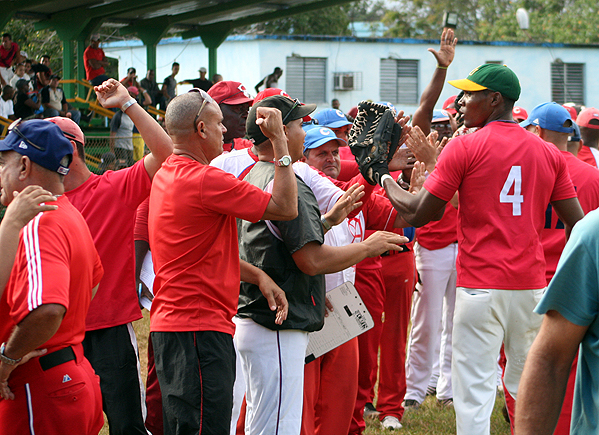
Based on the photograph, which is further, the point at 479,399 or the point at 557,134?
the point at 557,134

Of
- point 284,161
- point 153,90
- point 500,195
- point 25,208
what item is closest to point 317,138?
point 500,195

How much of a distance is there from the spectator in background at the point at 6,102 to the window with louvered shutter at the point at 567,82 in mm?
23282

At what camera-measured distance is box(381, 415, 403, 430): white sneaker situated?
563 cm

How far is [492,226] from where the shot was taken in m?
3.95

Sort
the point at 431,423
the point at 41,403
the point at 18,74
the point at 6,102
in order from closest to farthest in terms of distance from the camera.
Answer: the point at 41,403, the point at 431,423, the point at 6,102, the point at 18,74

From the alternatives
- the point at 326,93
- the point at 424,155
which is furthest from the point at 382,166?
the point at 326,93

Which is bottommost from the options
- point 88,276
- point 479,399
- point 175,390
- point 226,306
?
point 479,399

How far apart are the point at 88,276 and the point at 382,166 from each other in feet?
6.58

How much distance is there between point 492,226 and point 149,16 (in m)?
20.6

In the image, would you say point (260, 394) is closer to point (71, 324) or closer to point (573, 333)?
point (71, 324)

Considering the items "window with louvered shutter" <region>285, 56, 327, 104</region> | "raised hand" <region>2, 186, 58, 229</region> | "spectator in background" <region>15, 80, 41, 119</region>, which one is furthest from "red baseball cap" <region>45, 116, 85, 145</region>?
"window with louvered shutter" <region>285, 56, 327, 104</region>

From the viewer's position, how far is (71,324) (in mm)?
2914

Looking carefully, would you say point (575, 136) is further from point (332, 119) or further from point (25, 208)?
point (25, 208)

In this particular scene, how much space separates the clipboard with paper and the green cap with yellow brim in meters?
1.47
